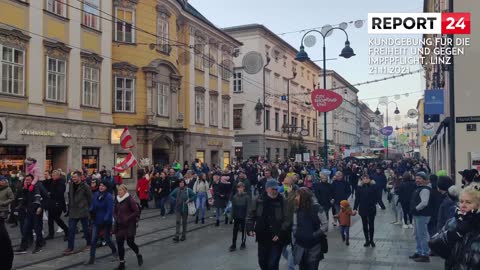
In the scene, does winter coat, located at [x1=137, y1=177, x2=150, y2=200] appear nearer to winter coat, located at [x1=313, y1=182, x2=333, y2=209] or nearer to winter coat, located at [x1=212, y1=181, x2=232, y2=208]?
winter coat, located at [x1=212, y1=181, x2=232, y2=208]

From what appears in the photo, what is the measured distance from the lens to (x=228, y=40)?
39094 millimetres

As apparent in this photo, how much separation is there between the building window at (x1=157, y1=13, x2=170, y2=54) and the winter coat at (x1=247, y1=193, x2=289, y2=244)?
2267 centimetres

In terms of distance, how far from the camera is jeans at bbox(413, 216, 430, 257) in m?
9.85

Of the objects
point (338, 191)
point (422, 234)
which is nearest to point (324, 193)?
point (338, 191)

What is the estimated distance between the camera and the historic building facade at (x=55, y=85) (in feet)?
61.5

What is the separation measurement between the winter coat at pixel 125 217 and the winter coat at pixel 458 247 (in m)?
6.25

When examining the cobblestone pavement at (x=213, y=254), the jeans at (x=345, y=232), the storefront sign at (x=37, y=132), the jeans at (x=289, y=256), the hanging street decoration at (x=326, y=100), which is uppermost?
the hanging street decoration at (x=326, y=100)

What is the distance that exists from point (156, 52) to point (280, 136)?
2581 cm

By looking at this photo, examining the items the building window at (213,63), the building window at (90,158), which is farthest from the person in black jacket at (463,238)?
the building window at (213,63)

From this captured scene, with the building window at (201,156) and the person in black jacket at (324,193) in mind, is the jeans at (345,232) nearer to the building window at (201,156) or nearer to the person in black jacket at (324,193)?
the person in black jacket at (324,193)

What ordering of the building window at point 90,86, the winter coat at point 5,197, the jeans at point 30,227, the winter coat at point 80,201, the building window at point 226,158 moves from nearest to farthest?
the winter coat at point 5,197, the winter coat at point 80,201, the jeans at point 30,227, the building window at point 90,86, the building window at point 226,158

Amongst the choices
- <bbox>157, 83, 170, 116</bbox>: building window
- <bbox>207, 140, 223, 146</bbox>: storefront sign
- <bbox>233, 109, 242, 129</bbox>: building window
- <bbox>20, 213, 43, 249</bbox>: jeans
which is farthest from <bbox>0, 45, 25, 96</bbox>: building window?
<bbox>233, 109, 242, 129</bbox>: building window

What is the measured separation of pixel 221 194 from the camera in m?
16.0

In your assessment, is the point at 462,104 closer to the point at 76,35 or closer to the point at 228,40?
the point at 76,35
